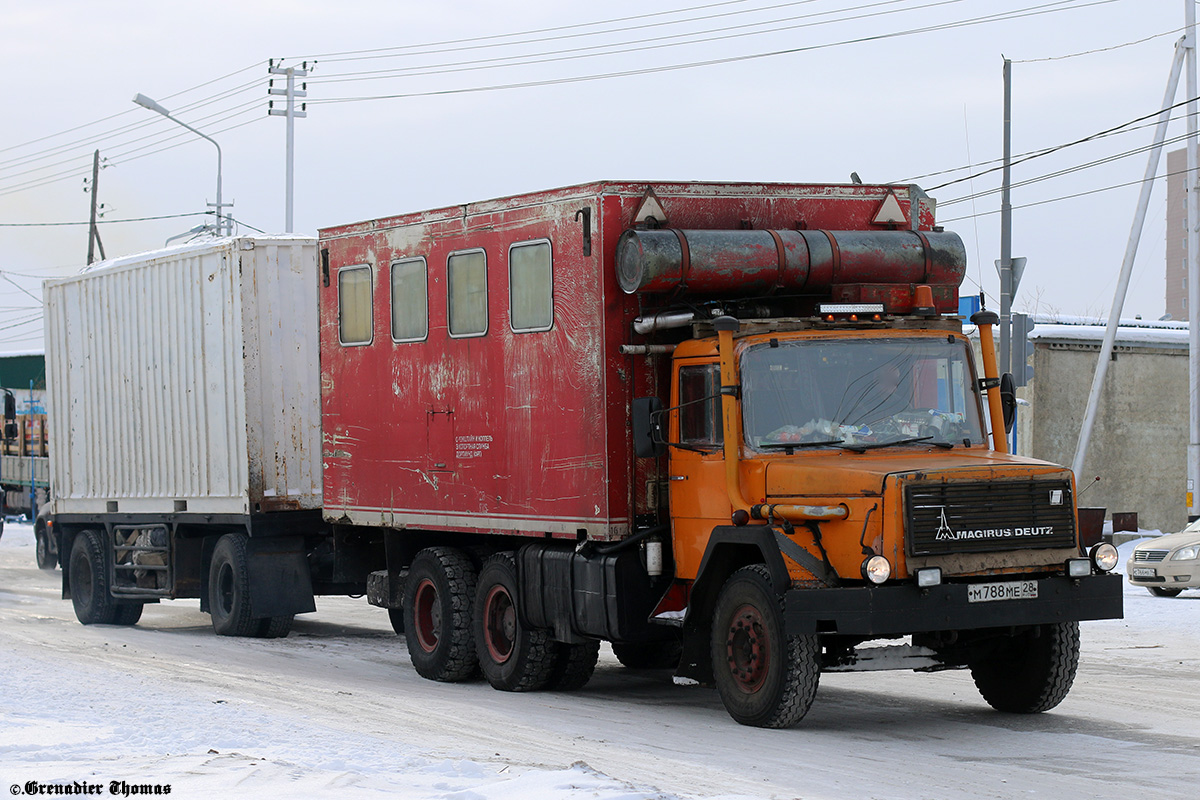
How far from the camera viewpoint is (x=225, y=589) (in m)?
18.0

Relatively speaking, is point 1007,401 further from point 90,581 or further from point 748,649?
point 90,581

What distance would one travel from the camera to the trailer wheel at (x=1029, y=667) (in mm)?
10945

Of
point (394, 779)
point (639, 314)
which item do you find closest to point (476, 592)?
point (639, 314)

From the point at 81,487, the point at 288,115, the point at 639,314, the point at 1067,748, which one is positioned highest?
the point at 288,115

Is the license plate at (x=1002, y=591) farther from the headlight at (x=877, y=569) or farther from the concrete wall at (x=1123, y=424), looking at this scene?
the concrete wall at (x=1123, y=424)

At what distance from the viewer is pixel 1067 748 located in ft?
32.1

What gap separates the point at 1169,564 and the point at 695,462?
11732 millimetres

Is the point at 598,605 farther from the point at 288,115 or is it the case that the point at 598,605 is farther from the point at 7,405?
the point at 288,115

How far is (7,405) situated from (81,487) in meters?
6.90

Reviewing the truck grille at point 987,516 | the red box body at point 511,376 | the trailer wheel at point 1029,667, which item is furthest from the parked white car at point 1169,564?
the truck grille at point 987,516

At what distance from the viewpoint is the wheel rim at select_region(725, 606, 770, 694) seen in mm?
10414

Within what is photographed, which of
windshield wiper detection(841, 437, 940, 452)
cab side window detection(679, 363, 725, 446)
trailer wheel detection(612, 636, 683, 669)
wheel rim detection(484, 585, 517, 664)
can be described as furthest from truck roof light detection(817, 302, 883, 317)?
trailer wheel detection(612, 636, 683, 669)

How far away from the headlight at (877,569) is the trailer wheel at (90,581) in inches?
489

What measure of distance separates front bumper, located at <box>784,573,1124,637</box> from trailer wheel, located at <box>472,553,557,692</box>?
130 inches
